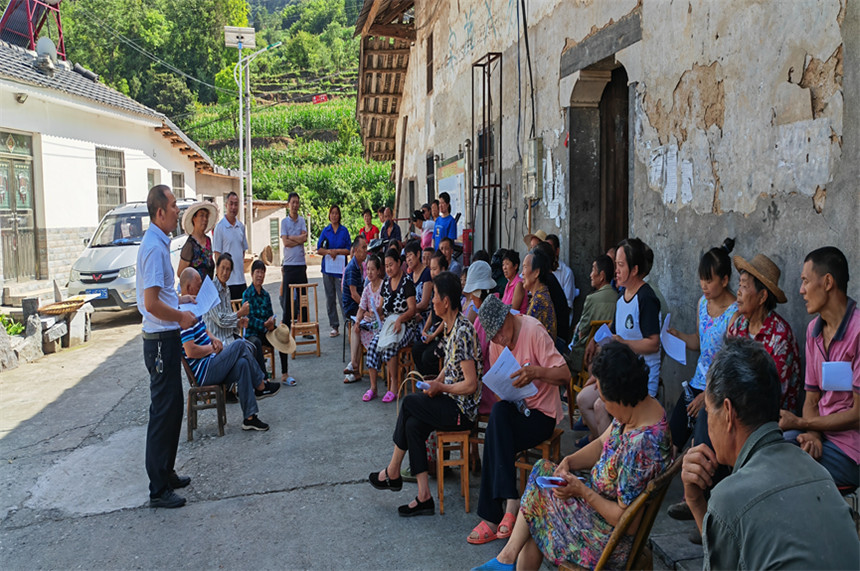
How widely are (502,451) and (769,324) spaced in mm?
1539

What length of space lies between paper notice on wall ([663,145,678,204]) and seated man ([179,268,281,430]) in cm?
370

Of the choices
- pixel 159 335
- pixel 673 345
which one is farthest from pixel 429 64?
pixel 673 345

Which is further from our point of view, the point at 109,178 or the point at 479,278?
the point at 109,178

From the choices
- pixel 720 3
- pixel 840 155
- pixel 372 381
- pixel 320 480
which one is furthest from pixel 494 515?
pixel 720 3

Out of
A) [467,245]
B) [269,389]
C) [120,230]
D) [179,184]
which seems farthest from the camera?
[179,184]

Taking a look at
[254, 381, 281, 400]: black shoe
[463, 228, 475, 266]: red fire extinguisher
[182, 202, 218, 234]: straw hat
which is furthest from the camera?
[463, 228, 475, 266]: red fire extinguisher

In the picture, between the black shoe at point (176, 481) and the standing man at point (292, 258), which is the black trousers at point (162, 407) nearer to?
the black shoe at point (176, 481)

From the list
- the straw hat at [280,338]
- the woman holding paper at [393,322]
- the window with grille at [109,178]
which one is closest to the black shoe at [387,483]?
the woman holding paper at [393,322]

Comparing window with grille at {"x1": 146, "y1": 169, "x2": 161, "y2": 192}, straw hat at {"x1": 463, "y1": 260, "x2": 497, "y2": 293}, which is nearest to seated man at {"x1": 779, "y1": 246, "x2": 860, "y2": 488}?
straw hat at {"x1": 463, "y1": 260, "x2": 497, "y2": 293}

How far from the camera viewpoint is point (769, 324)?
133 inches

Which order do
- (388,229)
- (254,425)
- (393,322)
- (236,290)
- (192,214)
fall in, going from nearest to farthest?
(254,425), (192,214), (393,322), (236,290), (388,229)

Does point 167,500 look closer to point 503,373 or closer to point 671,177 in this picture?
point 503,373

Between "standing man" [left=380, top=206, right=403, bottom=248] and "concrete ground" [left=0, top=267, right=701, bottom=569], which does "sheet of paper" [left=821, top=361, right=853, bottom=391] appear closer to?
"concrete ground" [left=0, top=267, right=701, bottom=569]

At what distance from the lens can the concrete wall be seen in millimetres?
3459
